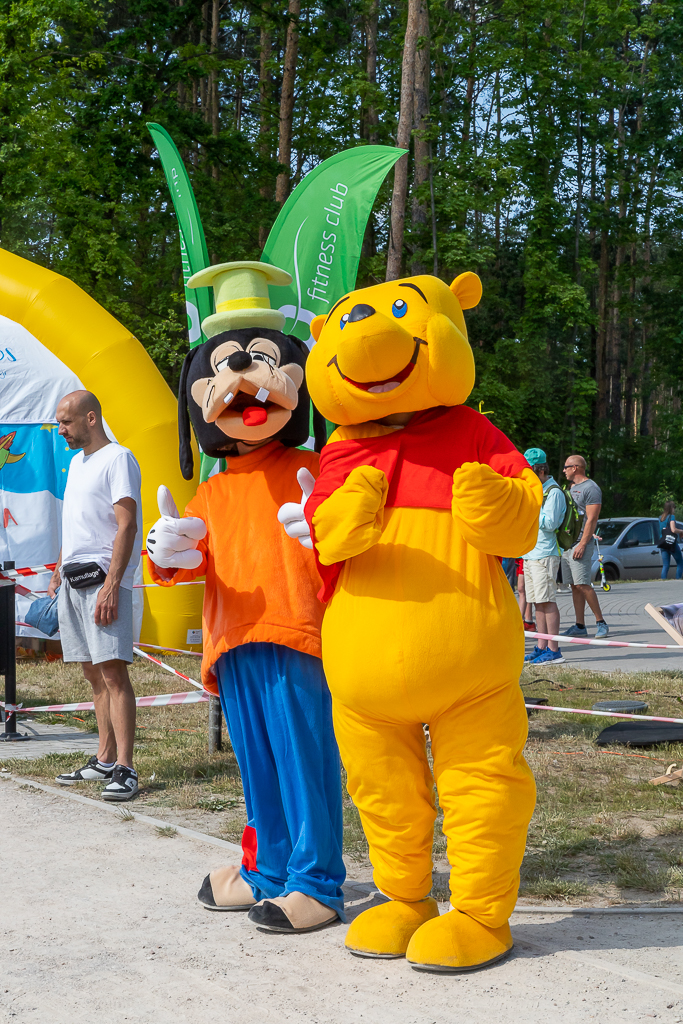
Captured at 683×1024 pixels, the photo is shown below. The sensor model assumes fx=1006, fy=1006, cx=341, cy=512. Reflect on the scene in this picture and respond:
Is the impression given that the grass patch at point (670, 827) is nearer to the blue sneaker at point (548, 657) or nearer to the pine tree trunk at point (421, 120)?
the blue sneaker at point (548, 657)

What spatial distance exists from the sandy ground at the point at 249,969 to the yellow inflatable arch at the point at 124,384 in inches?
207

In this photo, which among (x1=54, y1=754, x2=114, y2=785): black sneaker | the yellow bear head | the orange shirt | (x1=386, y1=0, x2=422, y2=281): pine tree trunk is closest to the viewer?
the yellow bear head

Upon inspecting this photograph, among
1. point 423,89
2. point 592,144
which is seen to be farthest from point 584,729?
point 592,144

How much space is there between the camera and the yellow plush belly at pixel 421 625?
9.01ft

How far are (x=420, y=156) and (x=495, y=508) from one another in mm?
17540

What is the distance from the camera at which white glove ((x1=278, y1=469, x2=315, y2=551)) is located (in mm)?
3004

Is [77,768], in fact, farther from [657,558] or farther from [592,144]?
[592,144]

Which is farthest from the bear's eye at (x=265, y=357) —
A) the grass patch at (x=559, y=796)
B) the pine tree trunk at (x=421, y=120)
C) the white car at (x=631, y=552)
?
the white car at (x=631, y=552)

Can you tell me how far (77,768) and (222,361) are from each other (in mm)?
3082

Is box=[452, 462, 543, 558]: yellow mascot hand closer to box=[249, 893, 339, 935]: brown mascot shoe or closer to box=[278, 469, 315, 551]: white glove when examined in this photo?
box=[278, 469, 315, 551]: white glove

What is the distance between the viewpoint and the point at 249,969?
9.49 ft

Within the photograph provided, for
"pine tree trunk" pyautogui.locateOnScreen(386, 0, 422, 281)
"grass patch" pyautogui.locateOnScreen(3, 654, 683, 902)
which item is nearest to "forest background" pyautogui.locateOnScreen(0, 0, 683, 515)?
"pine tree trunk" pyautogui.locateOnScreen(386, 0, 422, 281)

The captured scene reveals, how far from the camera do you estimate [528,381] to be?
2705 centimetres

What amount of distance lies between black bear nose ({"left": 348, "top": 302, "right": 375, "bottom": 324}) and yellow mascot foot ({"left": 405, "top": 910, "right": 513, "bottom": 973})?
1685mm
